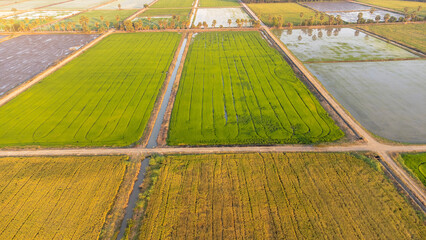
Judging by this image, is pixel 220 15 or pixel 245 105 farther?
pixel 220 15

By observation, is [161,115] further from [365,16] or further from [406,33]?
[365,16]

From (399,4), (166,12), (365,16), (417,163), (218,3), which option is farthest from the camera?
(218,3)

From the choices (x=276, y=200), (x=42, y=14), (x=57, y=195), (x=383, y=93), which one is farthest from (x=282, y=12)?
(x=42, y=14)

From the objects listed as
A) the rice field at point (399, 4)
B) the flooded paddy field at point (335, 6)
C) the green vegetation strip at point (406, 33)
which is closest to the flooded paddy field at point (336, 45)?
the green vegetation strip at point (406, 33)

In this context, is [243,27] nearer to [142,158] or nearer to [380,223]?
[142,158]

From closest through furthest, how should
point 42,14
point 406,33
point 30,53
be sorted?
1. point 30,53
2. point 406,33
3. point 42,14

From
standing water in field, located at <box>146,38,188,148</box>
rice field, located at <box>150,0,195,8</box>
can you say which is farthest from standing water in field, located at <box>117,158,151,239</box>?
rice field, located at <box>150,0,195,8</box>
